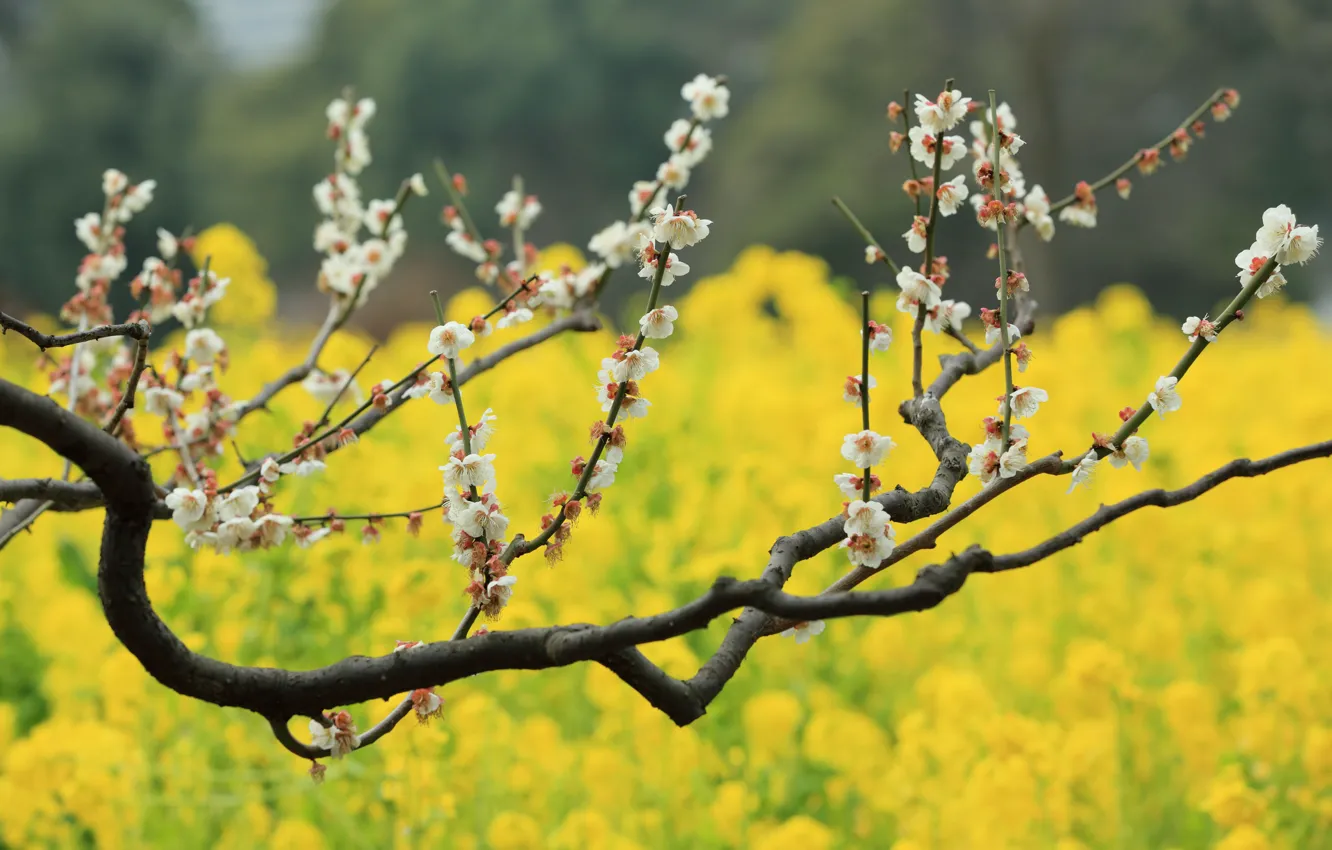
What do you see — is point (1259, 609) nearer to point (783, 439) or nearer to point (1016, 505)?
point (1016, 505)

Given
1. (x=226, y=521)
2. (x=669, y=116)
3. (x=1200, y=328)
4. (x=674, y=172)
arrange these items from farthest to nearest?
(x=669, y=116) → (x=674, y=172) → (x=226, y=521) → (x=1200, y=328)

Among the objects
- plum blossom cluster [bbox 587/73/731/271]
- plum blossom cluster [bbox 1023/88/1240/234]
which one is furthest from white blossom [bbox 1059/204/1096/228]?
Answer: plum blossom cluster [bbox 587/73/731/271]

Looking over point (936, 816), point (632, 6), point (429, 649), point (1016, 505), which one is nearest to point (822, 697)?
point (936, 816)

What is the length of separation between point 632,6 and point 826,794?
20.8 meters

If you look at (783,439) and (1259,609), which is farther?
(783,439)

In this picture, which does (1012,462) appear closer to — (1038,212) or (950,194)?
(950,194)

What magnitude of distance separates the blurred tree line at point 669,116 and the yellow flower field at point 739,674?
6.88 meters

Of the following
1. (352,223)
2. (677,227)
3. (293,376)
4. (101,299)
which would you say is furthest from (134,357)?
(677,227)

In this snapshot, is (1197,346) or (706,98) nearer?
(1197,346)

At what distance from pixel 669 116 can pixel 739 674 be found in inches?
707

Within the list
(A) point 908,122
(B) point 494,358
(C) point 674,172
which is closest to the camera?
(A) point 908,122

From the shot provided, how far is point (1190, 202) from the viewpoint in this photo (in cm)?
1426

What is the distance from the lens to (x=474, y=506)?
1039 millimetres

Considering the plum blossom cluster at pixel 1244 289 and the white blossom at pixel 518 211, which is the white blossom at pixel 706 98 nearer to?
the white blossom at pixel 518 211
